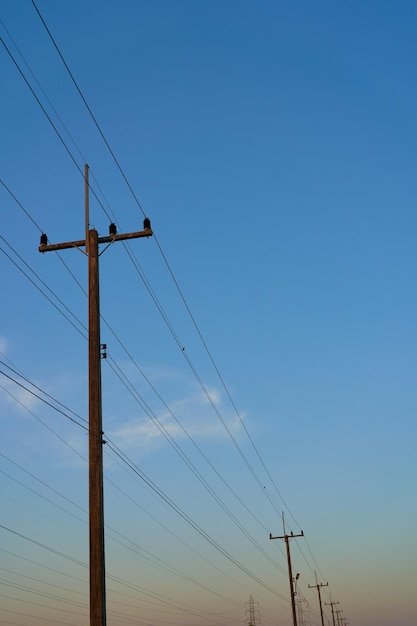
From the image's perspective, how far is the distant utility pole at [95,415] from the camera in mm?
13000

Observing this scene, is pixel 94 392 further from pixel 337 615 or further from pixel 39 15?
pixel 337 615

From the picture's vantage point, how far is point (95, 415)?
14336 millimetres

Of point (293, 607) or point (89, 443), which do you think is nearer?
point (89, 443)

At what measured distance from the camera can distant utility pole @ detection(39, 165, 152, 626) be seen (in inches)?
512

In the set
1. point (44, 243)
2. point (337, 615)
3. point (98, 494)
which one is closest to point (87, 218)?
point (44, 243)

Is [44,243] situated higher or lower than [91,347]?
higher

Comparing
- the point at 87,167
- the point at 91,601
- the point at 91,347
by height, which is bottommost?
the point at 91,601

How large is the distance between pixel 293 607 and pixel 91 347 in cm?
4492

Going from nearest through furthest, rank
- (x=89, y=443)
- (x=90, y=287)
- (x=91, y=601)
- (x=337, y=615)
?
(x=91, y=601) < (x=89, y=443) < (x=90, y=287) < (x=337, y=615)

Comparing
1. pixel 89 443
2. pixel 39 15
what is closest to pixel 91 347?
pixel 89 443

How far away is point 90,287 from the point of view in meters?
15.7

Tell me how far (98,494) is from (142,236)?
672 centimetres

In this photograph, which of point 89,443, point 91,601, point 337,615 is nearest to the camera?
point 91,601

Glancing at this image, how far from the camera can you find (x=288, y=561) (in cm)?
5612
